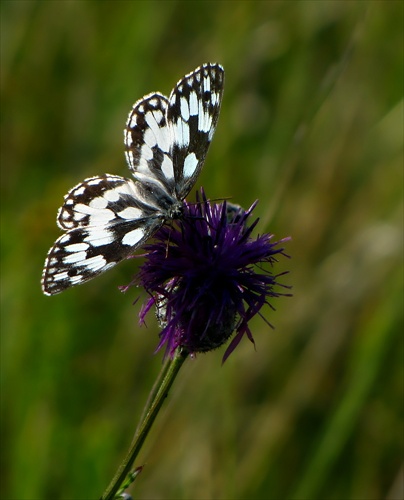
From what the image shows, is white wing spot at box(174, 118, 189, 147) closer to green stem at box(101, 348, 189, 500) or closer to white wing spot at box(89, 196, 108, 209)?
white wing spot at box(89, 196, 108, 209)

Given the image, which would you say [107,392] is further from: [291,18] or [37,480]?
[291,18]

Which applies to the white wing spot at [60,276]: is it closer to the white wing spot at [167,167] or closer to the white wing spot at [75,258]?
the white wing spot at [75,258]

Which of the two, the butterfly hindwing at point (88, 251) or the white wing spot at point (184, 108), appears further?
the white wing spot at point (184, 108)

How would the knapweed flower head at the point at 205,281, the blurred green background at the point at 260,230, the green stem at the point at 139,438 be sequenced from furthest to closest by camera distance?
→ the blurred green background at the point at 260,230, the knapweed flower head at the point at 205,281, the green stem at the point at 139,438

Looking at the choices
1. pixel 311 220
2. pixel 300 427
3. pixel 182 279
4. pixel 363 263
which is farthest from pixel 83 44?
pixel 182 279

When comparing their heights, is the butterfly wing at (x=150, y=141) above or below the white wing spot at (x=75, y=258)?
above

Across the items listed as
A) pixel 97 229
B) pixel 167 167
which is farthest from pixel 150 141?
pixel 97 229

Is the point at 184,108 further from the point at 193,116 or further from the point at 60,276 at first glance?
the point at 60,276

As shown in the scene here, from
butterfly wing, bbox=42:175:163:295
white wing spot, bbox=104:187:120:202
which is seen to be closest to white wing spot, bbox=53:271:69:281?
butterfly wing, bbox=42:175:163:295

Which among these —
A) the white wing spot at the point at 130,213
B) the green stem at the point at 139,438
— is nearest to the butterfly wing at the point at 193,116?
the white wing spot at the point at 130,213
